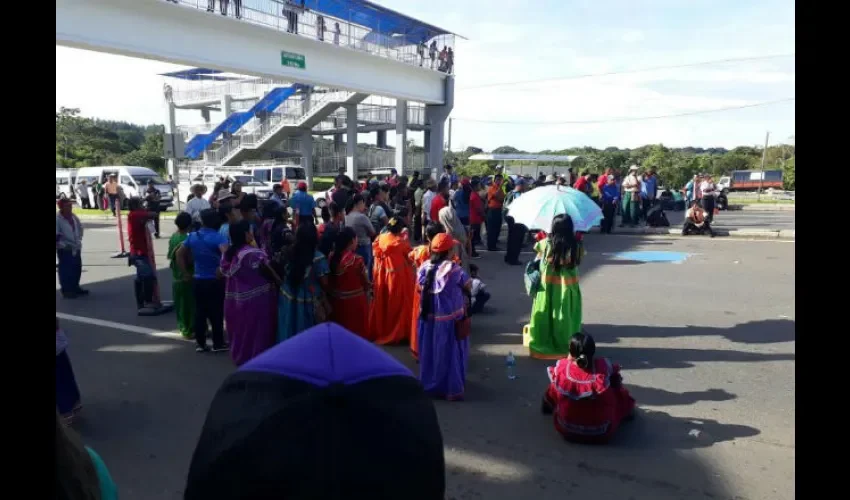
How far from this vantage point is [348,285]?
6441 millimetres

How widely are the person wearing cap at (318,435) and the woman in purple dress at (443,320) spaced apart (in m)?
4.28

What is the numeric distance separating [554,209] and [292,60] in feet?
54.4

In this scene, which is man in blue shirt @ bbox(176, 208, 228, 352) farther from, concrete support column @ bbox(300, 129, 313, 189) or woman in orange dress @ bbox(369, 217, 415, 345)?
concrete support column @ bbox(300, 129, 313, 189)

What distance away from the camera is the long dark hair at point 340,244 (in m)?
6.27

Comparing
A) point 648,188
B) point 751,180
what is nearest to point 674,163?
point 751,180

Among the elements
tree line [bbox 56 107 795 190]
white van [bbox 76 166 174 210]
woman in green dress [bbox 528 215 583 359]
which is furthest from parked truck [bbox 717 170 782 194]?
woman in green dress [bbox 528 215 583 359]

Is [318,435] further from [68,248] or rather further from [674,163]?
[674,163]

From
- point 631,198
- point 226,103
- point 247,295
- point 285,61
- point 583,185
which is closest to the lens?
point 247,295

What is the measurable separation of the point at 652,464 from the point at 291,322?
11.5ft

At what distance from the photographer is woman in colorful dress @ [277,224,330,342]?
5945mm

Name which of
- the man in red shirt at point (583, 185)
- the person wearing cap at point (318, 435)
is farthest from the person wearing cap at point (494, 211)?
the person wearing cap at point (318, 435)

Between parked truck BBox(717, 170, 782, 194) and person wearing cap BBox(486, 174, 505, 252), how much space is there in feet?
94.0

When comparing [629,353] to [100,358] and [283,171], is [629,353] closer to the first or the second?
[100,358]

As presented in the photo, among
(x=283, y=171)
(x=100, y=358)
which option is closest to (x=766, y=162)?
(x=283, y=171)
